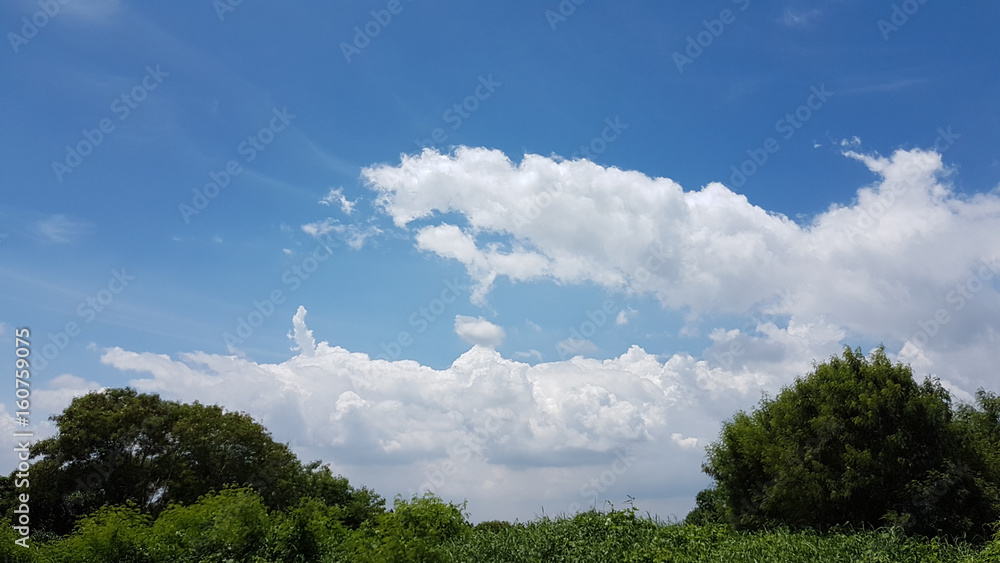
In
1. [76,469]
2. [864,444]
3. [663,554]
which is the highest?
[76,469]

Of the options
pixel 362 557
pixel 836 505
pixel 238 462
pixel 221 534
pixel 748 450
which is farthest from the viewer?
pixel 238 462

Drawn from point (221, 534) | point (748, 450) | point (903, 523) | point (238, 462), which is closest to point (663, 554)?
point (221, 534)

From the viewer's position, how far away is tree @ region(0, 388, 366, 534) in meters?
25.8

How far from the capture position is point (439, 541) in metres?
12.2

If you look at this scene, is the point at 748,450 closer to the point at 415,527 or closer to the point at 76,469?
the point at 415,527

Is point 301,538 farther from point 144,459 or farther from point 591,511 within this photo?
point 144,459

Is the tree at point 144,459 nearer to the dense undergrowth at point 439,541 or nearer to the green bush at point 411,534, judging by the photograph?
the dense undergrowth at point 439,541

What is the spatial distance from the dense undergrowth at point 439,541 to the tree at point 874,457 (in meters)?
5.28

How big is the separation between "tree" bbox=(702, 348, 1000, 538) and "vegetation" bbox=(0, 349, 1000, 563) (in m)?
0.04

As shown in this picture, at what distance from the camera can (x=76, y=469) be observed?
2603 cm

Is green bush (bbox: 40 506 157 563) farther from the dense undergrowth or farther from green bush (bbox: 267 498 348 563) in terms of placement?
green bush (bbox: 267 498 348 563)

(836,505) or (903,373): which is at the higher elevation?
(903,373)

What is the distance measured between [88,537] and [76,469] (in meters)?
13.9

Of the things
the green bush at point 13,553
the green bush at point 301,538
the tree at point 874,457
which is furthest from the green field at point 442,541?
the tree at point 874,457
